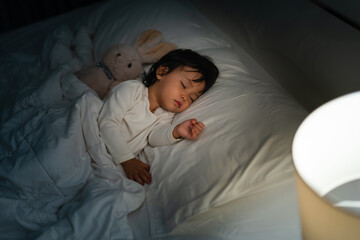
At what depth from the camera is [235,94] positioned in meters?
1.14

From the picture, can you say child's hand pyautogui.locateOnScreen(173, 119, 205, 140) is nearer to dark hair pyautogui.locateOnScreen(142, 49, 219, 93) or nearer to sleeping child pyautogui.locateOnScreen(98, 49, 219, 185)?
sleeping child pyautogui.locateOnScreen(98, 49, 219, 185)

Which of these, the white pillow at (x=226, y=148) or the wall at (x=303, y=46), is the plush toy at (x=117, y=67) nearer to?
the white pillow at (x=226, y=148)

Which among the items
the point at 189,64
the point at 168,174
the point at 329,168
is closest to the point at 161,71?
the point at 189,64

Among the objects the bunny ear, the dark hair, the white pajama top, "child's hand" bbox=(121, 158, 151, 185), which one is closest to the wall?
the dark hair

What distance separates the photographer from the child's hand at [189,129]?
3.40 feet

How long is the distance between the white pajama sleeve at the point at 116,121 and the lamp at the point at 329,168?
744mm

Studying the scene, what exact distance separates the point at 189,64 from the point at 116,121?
368 millimetres

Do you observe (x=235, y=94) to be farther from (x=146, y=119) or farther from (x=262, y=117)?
(x=146, y=119)

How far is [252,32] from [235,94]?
13.5 inches

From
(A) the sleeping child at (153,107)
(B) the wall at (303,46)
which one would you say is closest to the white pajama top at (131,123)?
(A) the sleeping child at (153,107)

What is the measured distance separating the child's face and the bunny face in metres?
0.19

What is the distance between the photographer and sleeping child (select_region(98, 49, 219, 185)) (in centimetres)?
111

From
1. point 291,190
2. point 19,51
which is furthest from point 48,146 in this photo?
point 19,51

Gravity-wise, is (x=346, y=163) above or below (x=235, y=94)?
above
